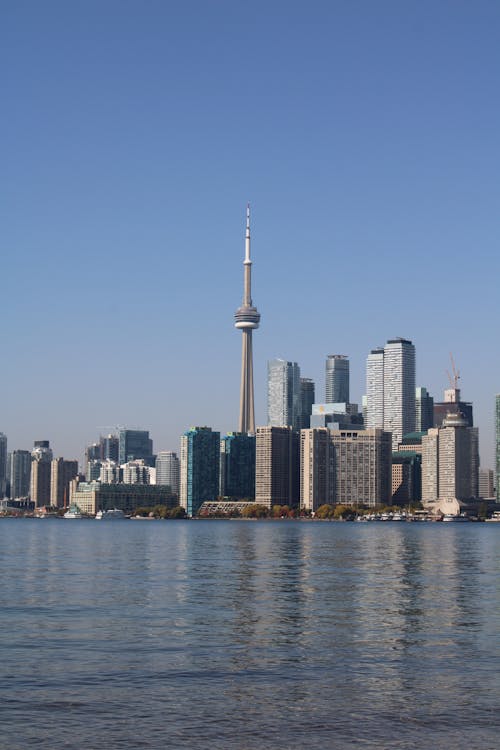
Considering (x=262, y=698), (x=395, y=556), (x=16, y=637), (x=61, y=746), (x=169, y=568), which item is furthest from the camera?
(x=395, y=556)

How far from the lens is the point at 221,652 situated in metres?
56.8

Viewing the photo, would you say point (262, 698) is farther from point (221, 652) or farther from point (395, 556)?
point (395, 556)

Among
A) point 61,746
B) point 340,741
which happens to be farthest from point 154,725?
point 340,741

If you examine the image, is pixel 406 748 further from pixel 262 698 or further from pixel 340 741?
pixel 262 698

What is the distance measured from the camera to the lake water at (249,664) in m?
40.1

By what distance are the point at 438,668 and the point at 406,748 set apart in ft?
49.3

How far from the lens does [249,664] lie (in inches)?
2103

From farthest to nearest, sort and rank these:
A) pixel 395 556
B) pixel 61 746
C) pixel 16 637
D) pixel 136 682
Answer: pixel 395 556, pixel 16 637, pixel 136 682, pixel 61 746

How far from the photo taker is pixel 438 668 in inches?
2069

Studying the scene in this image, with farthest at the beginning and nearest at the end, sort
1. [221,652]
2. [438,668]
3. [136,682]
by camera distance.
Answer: [221,652], [438,668], [136,682]

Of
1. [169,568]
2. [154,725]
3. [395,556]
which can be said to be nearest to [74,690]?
[154,725]

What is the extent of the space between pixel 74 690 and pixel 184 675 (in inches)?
223

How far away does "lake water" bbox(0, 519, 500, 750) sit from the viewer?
40062 millimetres

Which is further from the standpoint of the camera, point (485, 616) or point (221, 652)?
point (485, 616)
